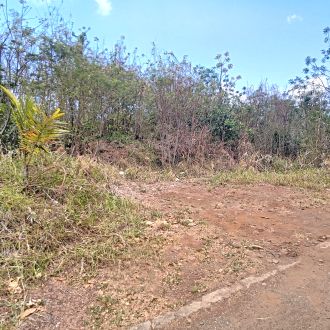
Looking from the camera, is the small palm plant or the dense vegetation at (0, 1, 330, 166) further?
the dense vegetation at (0, 1, 330, 166)

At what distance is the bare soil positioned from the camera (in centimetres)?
234

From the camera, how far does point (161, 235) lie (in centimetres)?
342

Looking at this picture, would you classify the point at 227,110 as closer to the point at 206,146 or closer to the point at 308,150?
the point at 206,146

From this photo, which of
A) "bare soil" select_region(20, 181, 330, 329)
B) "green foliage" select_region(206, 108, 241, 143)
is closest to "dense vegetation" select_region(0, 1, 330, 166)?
"green foliage" select_region(206, 108, 241, 143)

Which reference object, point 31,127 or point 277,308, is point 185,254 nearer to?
point 277,308

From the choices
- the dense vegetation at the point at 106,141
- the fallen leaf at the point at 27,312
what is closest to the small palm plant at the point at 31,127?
the dense vegetation at the point at 106,141

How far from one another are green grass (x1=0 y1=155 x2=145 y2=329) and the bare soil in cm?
13

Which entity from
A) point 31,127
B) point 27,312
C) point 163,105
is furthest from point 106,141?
point 27,312

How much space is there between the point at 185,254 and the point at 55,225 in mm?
1191

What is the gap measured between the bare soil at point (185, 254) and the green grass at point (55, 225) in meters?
0.13

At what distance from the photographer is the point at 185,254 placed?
3.11m

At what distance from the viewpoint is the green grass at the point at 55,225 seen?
2648 mm

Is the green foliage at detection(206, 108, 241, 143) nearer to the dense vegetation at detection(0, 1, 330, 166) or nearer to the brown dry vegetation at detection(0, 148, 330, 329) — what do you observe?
the dense vegetation at detection(0, 1, 330, 166)

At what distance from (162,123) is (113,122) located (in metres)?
1.16
